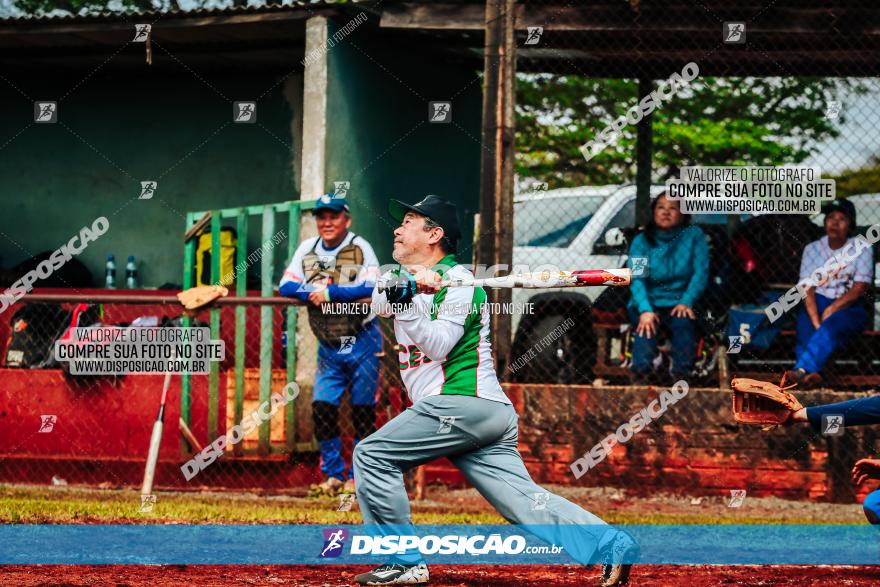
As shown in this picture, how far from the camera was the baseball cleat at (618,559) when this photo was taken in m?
5.46

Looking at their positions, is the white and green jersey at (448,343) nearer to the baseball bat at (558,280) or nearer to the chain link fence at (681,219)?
the baseball bat at (558,280)

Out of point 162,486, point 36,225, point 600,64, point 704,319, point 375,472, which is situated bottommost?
point 162,486

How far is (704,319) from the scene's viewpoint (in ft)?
34.5

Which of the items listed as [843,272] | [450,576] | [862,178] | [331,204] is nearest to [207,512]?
[331,204]

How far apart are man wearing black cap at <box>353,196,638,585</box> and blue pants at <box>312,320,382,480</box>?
3530 mm

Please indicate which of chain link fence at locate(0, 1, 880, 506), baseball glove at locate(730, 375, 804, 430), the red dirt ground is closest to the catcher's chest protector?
chain link fence at locate(0, 1, 880, 506)

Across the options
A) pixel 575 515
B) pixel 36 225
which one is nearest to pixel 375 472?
pixel 575 515

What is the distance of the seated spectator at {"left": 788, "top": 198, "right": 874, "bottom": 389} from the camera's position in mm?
9906

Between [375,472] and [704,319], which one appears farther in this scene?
[704,319]

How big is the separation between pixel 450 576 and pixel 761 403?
190cm

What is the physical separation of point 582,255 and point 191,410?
4.00m

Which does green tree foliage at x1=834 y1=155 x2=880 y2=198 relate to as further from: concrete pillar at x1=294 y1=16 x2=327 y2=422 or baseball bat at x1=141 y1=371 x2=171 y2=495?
baseball bat at x1=141 y1=371 x2=171 y2=495

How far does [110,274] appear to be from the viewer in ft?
47.9

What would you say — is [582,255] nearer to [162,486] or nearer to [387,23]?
[387,23]
